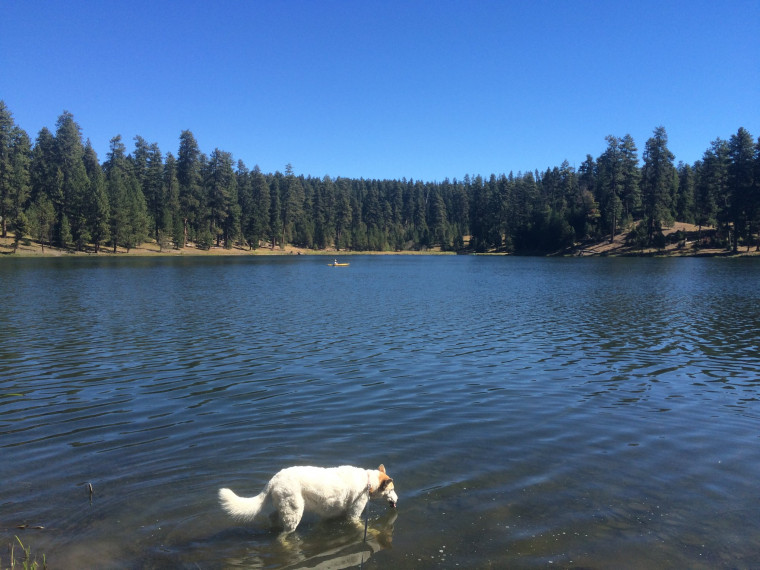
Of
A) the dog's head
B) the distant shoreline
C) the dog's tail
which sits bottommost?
the dog's head

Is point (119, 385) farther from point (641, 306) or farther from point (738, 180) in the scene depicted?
point (738, 180)

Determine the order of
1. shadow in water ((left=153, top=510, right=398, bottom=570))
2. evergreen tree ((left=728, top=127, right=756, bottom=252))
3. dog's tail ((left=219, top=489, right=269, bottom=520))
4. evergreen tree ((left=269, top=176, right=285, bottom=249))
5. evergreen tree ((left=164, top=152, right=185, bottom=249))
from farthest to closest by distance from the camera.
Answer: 1. evergreen tree ((left=269, top=176, right=285, bottom=249))
2. evergreen tree ((left=164, top=152, right=185, bottom=249))
3. evergreen tree ((left=728, top=127, right=756, bottom=252))
4. dog's tail ((left=219, top=489, right=269, bottom=520))
5. shadow in water ((left=153, top=510, right=398, bottom=570))

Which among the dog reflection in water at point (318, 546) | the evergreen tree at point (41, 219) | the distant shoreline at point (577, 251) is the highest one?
the evergreen tree at point (41, 219)

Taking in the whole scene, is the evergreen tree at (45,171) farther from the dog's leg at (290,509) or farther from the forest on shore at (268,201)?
the dog's leg at (290,509)

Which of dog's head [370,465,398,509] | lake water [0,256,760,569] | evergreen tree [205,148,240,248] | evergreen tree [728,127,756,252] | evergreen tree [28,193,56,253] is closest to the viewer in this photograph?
lake water [0,256,760,569]

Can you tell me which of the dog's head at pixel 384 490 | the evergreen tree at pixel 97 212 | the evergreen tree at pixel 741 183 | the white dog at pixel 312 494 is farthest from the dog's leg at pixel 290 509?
→ the evergreen tree at pixel 97 212

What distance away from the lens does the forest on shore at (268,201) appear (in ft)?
308

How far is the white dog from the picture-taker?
20.5ft

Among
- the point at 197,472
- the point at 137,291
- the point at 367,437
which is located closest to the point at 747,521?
the point at 367,437

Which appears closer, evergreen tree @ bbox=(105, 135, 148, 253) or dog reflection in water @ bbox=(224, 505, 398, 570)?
dog reflection in water @ bbox=(224, 505, 398, 570)

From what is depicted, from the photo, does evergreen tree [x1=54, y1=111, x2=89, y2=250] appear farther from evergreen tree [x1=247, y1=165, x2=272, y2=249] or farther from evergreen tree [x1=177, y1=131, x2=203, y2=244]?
evergreen tree [x1=247, y1=165, x2=272, y2=249]

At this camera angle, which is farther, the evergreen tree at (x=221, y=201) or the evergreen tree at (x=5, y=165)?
the evergreen tree at (x=221, y=201)

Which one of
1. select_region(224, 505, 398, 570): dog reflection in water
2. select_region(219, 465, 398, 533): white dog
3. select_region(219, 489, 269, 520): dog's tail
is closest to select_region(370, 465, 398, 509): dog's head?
select_region(219, 465, 398, 533): white dog

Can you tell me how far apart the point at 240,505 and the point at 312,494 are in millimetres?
906
